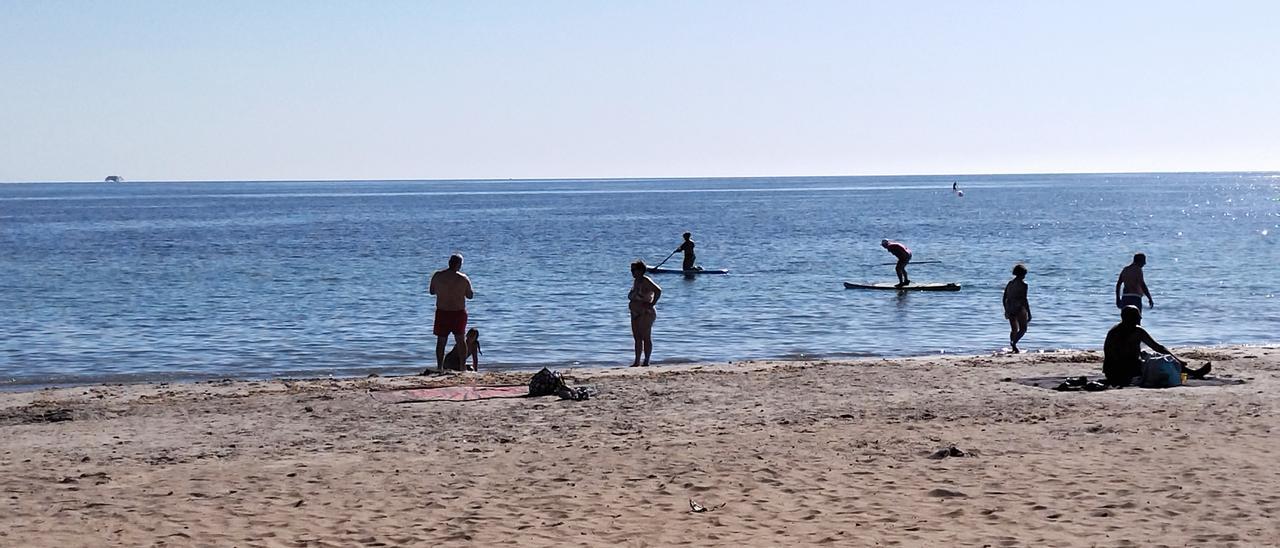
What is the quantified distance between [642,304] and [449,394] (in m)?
4.52

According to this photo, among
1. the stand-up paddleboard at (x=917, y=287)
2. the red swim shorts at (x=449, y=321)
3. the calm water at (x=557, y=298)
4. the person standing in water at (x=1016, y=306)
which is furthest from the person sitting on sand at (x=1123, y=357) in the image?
the stand-up paddleboard at (x=917, y=287)

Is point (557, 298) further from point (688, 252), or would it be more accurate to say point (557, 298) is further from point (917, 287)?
point (917, 287)

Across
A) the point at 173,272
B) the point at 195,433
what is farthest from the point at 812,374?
the point at 173,272

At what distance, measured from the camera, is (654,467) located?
35.3 feet

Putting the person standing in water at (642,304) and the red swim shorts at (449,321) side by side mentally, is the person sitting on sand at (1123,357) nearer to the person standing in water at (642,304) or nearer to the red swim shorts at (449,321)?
the person standing in water at (642,304)

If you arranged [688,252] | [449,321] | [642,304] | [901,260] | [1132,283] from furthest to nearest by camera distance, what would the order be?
[688,252], [901,260], [1132,283], [642,304], [449,321]

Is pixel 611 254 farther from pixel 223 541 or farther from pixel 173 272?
pixel 223 541

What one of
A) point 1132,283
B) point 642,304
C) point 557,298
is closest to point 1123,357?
point 1132,283

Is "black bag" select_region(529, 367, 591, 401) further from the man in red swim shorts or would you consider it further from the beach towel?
the man in red swim shorts

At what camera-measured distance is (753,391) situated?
15016mm

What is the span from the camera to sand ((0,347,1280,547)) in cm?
884

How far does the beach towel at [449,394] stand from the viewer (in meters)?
14.2

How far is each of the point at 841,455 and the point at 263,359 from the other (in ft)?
45.8

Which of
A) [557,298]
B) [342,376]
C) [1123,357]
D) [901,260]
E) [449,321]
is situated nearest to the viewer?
[1123,357]
